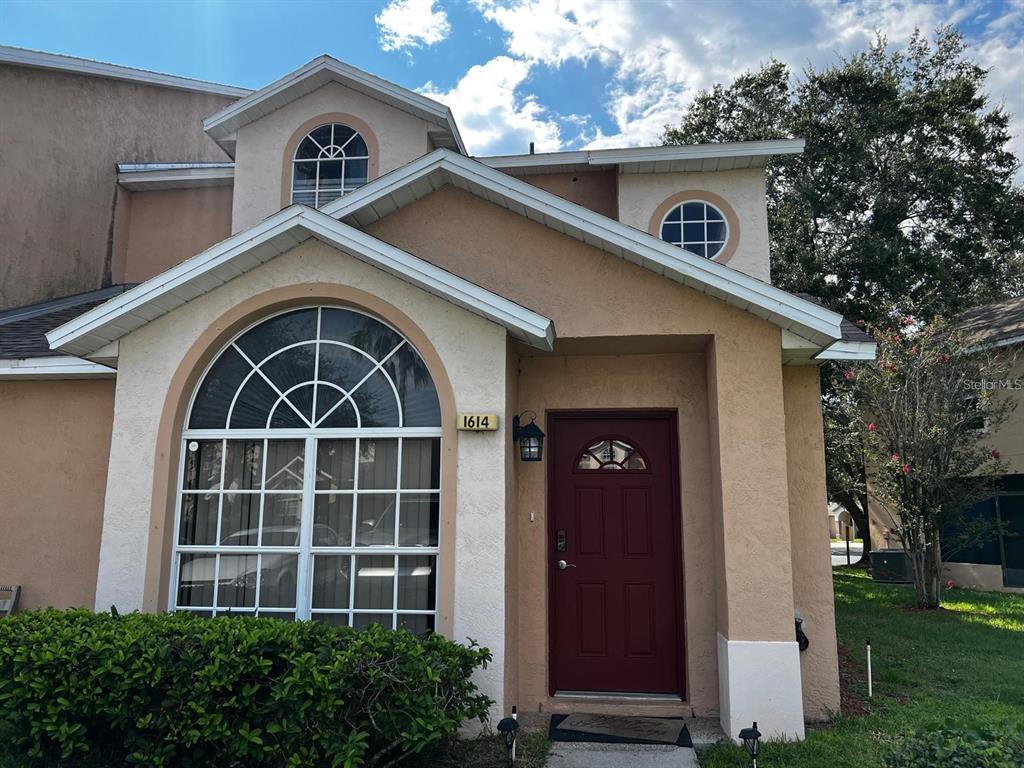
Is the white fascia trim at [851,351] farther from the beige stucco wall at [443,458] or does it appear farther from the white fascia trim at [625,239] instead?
the beige stucco wall at [443,458]

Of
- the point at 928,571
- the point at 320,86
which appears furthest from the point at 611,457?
the point at 928,571

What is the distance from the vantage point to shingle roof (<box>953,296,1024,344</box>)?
15289 millimetres

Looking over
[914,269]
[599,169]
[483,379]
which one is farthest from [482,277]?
[914,269]

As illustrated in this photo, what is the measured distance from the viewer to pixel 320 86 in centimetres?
1038

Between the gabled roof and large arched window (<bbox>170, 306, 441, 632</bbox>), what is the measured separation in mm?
4741

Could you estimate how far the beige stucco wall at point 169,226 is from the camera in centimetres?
1186

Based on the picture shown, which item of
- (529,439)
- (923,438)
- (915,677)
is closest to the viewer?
(529,439)

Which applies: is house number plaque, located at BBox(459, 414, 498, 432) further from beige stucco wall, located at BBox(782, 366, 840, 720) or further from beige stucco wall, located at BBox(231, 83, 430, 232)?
beige stucco wall, located at BBox(231, 83, 430, 232)

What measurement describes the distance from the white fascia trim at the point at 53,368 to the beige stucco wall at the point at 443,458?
111cm

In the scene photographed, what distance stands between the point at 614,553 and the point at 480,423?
6.92 feet

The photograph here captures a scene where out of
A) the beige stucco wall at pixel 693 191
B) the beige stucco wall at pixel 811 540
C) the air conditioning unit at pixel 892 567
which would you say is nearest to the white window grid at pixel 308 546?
the beige stucco wall at pixel 811 540

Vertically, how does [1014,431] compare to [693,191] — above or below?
below

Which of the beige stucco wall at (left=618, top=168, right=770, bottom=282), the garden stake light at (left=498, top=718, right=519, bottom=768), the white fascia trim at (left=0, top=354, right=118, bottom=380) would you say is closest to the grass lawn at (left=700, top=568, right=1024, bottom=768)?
the garden stake light at (left=498, top=718, right=519, bottom=768)

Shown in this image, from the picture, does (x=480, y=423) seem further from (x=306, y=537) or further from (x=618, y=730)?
(x=618, y=730)
